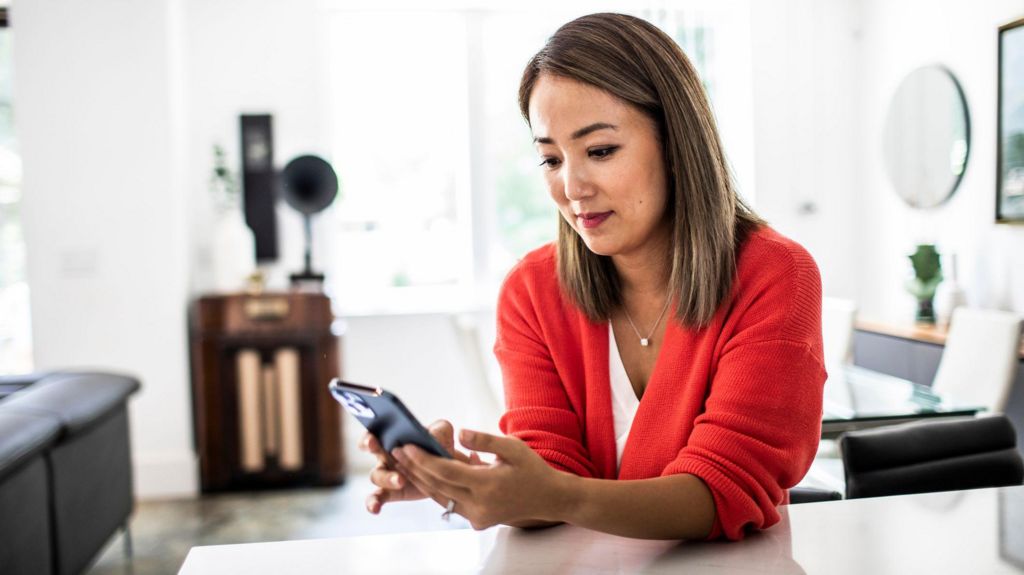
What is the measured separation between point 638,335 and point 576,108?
0.37 metres

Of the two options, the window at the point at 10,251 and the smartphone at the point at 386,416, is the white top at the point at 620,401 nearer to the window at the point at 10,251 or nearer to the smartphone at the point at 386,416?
the smartphone at the point at 386,416

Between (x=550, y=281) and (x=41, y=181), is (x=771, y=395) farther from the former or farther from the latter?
(x=41, y=181)

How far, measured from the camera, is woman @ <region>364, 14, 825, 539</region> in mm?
956

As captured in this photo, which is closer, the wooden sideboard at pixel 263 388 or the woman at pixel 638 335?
the woman at pixel 638 335

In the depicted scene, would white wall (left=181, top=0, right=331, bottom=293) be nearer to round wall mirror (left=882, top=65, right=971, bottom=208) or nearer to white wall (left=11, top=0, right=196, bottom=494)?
white wall (left=11, top=0, right=196, bottom=494)

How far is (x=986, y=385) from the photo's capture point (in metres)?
2.83

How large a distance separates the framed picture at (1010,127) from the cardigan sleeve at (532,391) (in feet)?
9.37

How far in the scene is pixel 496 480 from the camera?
34.6 inches

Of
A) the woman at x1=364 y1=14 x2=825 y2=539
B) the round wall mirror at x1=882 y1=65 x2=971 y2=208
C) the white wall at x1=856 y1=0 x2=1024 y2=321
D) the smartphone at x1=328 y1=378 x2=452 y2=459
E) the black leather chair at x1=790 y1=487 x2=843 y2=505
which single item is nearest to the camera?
the smartphone at x1=328 y1=378 x2=452 y2=459

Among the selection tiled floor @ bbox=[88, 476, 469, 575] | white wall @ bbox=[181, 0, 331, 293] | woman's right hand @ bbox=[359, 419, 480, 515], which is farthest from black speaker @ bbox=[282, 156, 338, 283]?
woman's right hand @ bbox=[359, 419, 480, 515]

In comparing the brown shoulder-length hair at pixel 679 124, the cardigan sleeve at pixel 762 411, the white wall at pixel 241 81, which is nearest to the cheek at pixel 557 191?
the brown shoulder-length hair at pixel 679 124

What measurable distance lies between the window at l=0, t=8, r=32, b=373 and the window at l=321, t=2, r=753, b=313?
4.97ft

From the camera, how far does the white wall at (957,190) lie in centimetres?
359

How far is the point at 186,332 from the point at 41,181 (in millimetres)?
910
